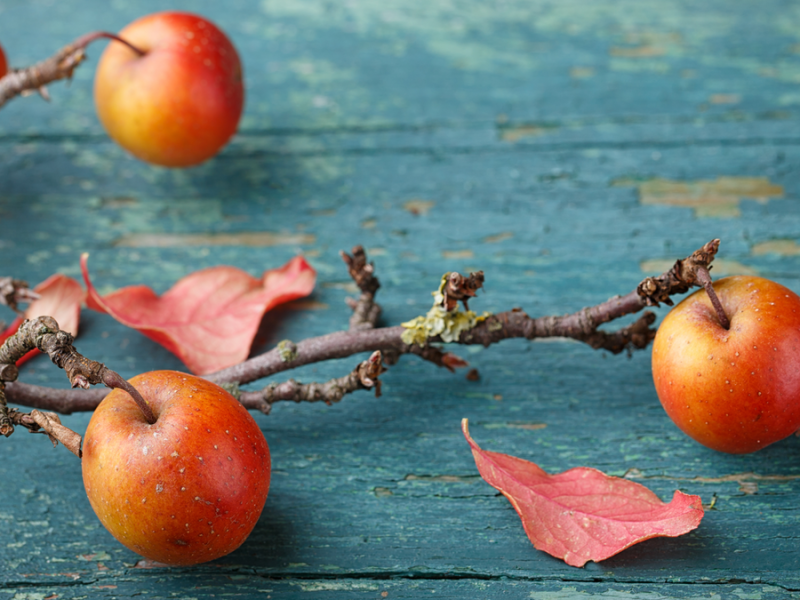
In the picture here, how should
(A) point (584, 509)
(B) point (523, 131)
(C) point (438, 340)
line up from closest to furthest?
(A) point (584, 509)
(C) point (438, 340)
(B) point (523, 131)

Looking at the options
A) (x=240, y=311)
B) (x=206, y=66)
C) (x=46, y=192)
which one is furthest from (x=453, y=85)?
(x=46, y=192)

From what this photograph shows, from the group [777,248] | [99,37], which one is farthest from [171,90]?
[777,248]

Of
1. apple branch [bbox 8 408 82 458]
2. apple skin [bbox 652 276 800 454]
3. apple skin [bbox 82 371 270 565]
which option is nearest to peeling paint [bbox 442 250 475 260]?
apple skin [bbox 652 276 800 454]

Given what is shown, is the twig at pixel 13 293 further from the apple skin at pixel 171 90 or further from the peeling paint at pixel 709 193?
the peeling paint at pixel 709 193

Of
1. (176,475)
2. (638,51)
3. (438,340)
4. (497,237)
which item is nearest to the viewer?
(176,475)

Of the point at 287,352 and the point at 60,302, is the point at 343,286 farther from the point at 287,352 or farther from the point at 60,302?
the point at 60,302

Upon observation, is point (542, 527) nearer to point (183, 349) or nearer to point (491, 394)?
point (491, 394)

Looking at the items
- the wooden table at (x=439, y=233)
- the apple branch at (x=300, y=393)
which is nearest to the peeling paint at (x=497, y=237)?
the wooden table at (x=439, y=233)
